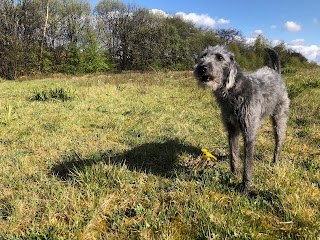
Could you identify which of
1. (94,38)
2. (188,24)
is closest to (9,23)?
(94,38)

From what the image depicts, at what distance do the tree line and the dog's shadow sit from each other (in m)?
24.7

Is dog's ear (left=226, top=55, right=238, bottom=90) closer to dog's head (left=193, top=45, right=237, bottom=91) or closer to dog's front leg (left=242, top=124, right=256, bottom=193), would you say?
dog's head (left=193, top=45, right=237, bottom=91)

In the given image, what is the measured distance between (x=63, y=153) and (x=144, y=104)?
5.05 metres

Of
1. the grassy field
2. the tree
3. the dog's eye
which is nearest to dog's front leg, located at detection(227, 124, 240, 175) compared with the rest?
the grassy field

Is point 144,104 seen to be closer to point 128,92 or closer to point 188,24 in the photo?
point 128,92

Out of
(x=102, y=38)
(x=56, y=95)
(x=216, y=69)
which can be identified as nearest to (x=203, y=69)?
(x=216, y=69)

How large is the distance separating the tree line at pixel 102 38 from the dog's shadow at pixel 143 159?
24.7 meters

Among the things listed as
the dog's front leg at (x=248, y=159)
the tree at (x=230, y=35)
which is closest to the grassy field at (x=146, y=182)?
the dog's front leg at (x=248, y=159)

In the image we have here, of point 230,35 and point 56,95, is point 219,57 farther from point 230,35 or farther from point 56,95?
point 230,35

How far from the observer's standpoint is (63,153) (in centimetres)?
571

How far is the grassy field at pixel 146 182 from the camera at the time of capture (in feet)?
10.6

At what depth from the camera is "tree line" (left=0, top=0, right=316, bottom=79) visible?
1283 inches

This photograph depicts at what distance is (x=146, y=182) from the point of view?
4.36 metres

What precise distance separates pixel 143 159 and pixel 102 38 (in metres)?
39.8
